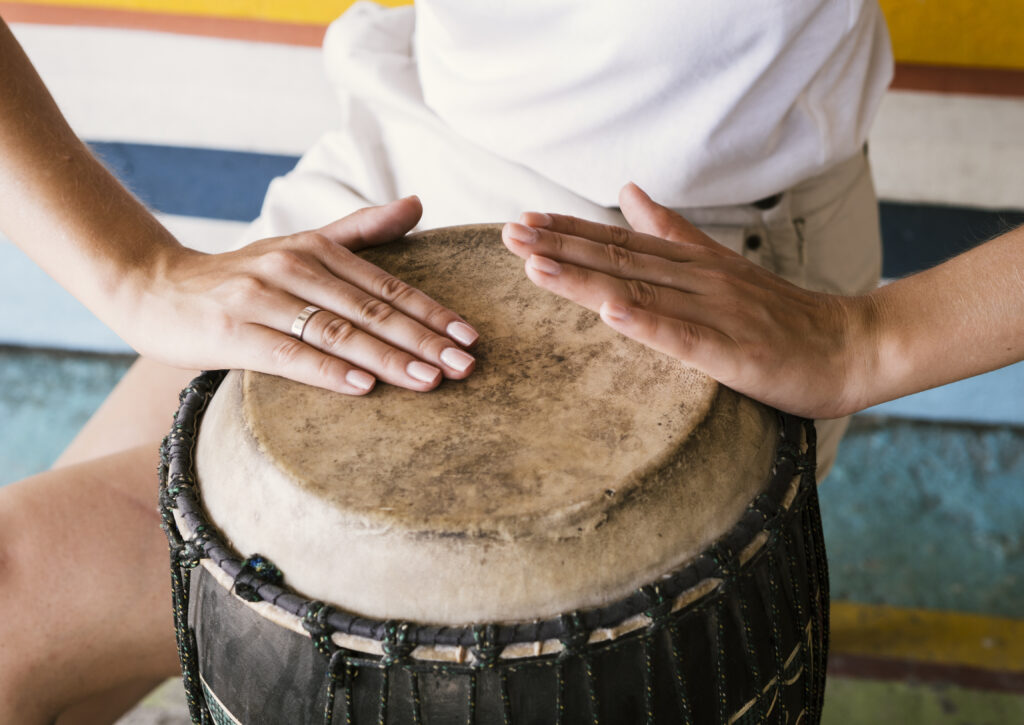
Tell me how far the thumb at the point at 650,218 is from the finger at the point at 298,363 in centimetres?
32

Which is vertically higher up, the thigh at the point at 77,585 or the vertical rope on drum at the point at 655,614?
the vertical rope on drum at the point at 655,614

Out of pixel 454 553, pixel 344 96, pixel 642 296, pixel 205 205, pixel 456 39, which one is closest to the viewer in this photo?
pixel 454 553

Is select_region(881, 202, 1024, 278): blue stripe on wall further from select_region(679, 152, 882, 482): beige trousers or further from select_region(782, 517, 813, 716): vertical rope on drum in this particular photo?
select_region(782, 517, 813, 716): vertical rope on drum

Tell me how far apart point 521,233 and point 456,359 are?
0.42 feet

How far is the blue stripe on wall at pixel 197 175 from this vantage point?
1.92 m

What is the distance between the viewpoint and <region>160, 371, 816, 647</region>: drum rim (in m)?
0.65

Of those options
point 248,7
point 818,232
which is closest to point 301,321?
point 818,232

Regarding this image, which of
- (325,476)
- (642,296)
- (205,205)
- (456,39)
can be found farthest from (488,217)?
(205,205)

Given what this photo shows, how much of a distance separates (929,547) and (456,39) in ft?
4.32

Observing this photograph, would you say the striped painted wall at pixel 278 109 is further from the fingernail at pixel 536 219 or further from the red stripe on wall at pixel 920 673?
the fingernail at pixel 536 219

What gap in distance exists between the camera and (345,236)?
92 centimetres

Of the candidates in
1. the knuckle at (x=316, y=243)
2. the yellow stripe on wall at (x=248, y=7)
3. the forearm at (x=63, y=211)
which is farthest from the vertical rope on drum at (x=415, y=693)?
the yellow stripe on wall at (x=248, y=7)

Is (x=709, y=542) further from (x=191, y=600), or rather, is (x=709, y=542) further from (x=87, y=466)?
(x=87, y=466)

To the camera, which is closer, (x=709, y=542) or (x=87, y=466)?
(x=709, y=542)
